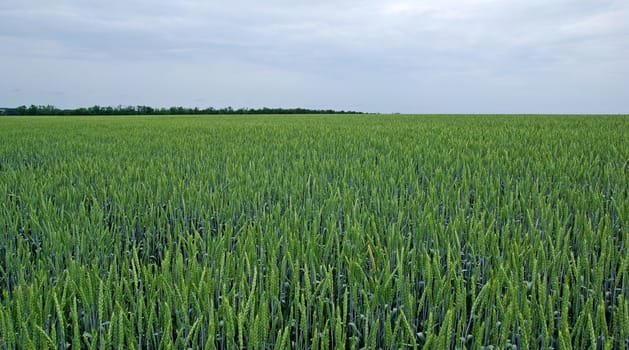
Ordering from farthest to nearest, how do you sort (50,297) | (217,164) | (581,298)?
(217,164), (581,298), (50,297)

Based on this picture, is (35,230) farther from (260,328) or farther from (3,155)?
(3,155)

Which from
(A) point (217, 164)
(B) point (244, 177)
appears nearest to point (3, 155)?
(A) point (217, 164)

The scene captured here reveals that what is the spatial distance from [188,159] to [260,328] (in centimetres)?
414

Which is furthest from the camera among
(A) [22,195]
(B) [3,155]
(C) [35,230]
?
(B) [3,155]

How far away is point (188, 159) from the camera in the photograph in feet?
17.2

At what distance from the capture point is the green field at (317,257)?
1386 millimetres

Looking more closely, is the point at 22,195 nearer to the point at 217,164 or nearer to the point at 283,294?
the point at 217,164

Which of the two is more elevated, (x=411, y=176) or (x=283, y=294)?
(x=411, y=176)

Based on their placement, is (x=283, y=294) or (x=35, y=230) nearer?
(x=283, y=294)

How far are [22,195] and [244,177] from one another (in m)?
1.52

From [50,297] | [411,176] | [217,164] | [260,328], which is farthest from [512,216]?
[217,164]

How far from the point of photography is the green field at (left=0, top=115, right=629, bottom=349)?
1386mm

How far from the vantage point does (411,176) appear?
3695 millimetres

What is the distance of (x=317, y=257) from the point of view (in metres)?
1.94
